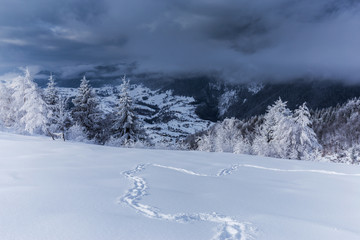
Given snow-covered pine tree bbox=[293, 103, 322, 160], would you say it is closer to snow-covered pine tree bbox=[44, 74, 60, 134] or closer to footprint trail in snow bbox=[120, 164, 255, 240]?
footprint trail in snow bbox=[120, 164, 255, 240]

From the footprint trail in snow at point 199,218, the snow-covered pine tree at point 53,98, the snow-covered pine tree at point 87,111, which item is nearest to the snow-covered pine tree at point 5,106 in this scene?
the snow-covered pine tree at point 53,98

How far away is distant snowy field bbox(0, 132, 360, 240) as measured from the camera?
11.9 feet

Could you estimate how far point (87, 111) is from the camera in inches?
1358

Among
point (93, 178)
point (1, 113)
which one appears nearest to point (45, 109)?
point (1, 113)

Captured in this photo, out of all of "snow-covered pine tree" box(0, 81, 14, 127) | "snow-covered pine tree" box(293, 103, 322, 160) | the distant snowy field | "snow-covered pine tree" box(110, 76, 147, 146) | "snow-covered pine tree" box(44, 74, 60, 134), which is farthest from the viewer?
"snow-covered pine tree" box(44, 74, 60, 134)

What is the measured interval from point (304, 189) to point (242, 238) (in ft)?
14.3

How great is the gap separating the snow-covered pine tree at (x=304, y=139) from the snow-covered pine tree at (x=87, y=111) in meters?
27.4

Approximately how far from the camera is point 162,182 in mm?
6836

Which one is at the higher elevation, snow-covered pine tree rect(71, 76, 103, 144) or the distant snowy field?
snow-covered pine tree rect(71, 76, 103, 144)

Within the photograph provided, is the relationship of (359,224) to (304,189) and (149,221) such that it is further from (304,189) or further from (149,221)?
(149,221)

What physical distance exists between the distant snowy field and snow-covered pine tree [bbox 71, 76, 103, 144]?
25768 mm

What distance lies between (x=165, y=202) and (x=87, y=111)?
32248 mm

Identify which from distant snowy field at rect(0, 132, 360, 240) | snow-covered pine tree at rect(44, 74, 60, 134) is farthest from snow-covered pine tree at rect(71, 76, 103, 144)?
distant snowy field at rect(0, 132, 360, 240)

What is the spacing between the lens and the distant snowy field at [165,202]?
11.9ft
